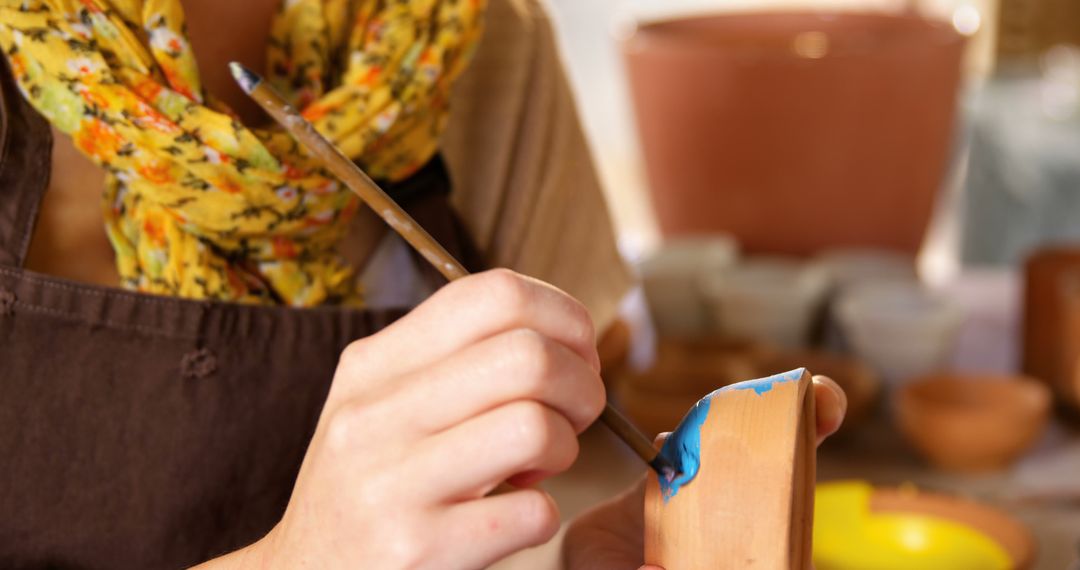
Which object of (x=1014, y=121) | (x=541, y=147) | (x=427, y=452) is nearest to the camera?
(x=427, y=452)

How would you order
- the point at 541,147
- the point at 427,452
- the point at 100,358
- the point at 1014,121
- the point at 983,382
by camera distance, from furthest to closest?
the point at 1014,121, the point at 983,382, the point at 541,147, the point at 100,358, the point at 427,452

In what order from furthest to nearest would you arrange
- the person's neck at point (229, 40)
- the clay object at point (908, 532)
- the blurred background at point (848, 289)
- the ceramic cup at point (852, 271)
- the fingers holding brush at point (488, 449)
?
the ceramic cup at point (852, 271) → the blurred background at point (848, 289) → the clay object at point (908, 532) → the person's neck at point (229, 40) → the fingers holding brush at point (488, 449)

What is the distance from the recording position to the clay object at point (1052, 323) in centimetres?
96

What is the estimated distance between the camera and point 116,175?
0.59 m

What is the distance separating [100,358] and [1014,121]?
68.8 inches

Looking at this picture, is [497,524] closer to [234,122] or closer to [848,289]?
[234,122]

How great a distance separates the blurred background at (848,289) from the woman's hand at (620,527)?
132mm

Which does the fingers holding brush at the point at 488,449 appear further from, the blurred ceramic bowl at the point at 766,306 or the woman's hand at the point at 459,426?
the blurred ceramic bowl at the point at 766,306

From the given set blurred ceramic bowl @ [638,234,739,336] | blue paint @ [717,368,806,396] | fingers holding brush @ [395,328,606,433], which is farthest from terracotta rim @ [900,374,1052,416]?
fingers holding brush @ [395,328,606,433]

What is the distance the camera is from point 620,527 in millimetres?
547

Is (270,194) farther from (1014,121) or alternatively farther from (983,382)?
(1014,121)

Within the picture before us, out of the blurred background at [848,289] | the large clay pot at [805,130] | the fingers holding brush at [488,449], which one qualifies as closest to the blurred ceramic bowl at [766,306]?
the blurred background at [848,289]

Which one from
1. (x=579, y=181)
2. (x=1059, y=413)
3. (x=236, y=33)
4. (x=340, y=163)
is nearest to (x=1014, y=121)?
(x=1059, y=413)

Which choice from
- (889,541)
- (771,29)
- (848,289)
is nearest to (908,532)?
(889,541)
